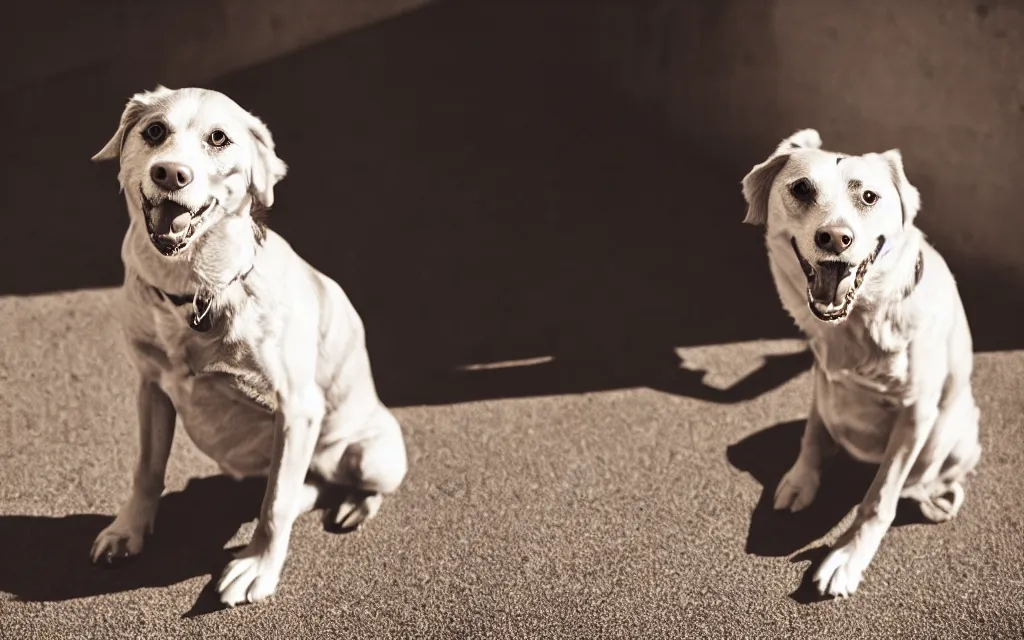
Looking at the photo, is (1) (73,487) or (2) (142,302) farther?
(1) (73,487)

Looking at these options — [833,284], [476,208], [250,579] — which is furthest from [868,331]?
[476,208]

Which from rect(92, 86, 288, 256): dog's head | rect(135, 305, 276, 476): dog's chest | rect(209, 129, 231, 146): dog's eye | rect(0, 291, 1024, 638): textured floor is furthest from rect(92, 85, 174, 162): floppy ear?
rect(0, 291, 1024, 638): textured floor

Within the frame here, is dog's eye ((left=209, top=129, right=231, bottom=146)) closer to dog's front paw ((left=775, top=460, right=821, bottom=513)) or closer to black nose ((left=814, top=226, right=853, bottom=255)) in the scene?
black nose ((left=814, top=226, right=853, bottom=255))

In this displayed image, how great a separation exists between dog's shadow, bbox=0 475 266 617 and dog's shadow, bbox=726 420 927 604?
5.43 feet

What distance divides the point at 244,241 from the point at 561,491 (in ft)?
4.76

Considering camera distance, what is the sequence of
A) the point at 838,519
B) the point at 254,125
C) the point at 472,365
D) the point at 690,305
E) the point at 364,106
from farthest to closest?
the point at 364,106 → the point at 690,305 → the point at 472,365 → the point at 838,519 → the point at 254,125

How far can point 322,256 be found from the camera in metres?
4.83

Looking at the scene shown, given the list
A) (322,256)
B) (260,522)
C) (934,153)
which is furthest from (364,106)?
(260,522)

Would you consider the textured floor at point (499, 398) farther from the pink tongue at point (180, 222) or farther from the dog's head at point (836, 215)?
the pink tongue at point (180, 222)

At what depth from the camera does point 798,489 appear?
3523 mm

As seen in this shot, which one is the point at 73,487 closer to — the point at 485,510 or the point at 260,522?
the point at 260,522

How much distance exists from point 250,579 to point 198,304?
0.89 metres

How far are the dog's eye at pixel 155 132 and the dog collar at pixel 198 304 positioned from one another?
15.4 inches

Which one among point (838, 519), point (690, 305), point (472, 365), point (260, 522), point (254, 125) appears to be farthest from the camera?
point (690, 305)
